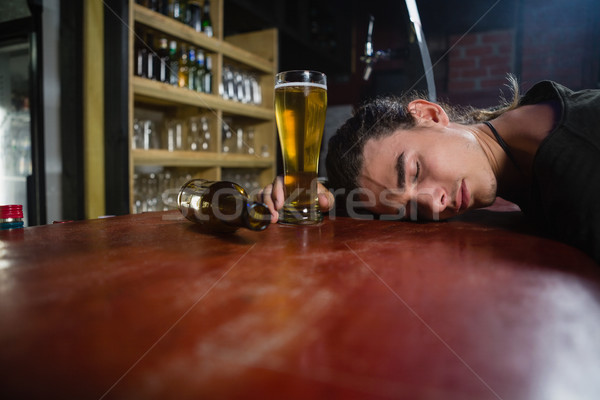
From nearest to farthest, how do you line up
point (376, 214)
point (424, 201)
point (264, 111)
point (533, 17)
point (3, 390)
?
point (3, 390), point (424, 201), point (376, 214), point (264, 111), point (533, 17)

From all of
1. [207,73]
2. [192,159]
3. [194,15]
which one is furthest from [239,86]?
[192,159]

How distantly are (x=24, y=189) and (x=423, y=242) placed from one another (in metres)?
2.78

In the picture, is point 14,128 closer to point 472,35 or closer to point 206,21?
point 206,21

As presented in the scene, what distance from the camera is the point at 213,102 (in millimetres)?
2711

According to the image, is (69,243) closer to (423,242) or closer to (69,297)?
(69,297)

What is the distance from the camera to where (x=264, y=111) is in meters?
3.33

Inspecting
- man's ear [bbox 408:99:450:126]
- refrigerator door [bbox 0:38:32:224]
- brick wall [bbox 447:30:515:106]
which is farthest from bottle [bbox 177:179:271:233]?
brick wall [bbox 447:30:515:106]

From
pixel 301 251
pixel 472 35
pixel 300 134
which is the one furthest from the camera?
pixel 472 35

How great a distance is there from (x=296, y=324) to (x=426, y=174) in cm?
88

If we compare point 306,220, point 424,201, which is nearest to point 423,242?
point 306,220

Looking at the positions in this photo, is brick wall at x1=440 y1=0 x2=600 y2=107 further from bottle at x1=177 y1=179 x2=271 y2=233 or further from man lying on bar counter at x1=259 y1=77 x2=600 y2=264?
bottle at x1=177 y1=179 x2=271 y2=233

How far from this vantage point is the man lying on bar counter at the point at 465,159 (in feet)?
2.51

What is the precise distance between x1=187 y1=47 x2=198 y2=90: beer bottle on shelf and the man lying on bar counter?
161 cm

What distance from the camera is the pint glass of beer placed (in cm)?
82
